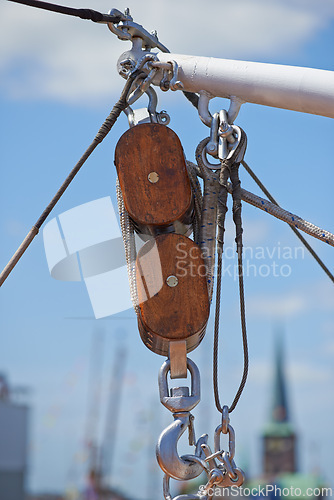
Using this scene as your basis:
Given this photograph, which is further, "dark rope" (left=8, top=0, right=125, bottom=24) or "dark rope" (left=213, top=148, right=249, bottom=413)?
"dark rope" (left=8, top=0, right=125, bottom=24)

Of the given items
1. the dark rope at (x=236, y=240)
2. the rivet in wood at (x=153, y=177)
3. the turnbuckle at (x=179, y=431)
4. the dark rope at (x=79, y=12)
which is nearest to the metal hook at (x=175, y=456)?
the turnbuckle at (x=179, y=431)

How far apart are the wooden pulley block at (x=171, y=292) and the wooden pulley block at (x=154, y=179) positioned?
9cm

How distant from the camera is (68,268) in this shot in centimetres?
296

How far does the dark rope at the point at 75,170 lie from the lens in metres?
2.70

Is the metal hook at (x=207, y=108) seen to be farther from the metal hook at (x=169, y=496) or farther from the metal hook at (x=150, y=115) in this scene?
the metal hook at (x=169, y=496)

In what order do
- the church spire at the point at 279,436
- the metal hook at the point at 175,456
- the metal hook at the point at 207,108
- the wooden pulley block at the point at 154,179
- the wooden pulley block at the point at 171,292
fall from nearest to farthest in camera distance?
the metal hook at the point at 175,456 < the wooden pulley block at the point at 171,292 < the wooden pulley block at the point at 154,179 < the metal hook at the point at 207,108 < the church spire at the point at 279,436

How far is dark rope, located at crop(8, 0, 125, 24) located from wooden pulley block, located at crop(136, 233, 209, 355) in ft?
2.53

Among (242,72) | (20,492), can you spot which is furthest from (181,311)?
(20,492)

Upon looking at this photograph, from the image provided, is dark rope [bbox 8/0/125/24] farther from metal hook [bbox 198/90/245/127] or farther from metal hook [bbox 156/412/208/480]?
metal hook [bbox 156/412/208/480]

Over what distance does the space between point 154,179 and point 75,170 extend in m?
0.27

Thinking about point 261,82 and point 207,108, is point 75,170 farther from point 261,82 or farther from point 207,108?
point 261,82

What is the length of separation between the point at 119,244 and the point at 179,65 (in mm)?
627

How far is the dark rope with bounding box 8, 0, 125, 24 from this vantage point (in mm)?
2740

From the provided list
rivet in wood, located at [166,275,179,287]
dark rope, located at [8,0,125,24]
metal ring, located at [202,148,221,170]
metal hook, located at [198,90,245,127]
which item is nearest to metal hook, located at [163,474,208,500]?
rivet in wood, located at [166,275,179,287]
